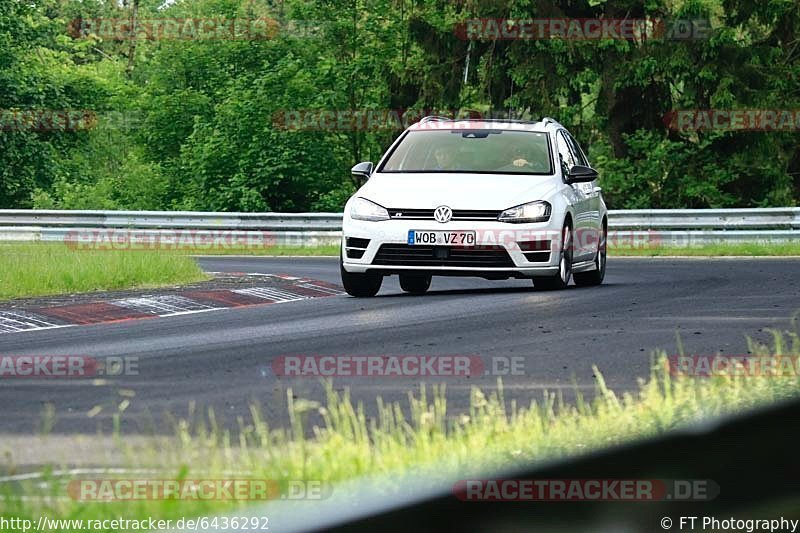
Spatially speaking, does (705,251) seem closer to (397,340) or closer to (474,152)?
(474,152)

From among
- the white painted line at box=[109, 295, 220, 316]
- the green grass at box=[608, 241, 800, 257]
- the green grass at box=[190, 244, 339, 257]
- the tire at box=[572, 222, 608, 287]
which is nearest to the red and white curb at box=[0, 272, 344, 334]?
the white painted line at box=[109, 295, 220, 316]

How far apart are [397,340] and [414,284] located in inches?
225

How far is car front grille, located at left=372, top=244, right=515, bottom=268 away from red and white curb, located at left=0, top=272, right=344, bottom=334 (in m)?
1.87

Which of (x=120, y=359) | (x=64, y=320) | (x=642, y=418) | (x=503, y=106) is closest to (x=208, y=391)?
(x=120, y=359)

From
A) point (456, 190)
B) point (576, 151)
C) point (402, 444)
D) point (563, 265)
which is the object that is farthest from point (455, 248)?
point (402, 444)

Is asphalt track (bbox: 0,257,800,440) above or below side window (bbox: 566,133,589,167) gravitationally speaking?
below

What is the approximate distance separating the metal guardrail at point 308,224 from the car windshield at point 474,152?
11.6 m

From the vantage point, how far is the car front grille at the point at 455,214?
51.1 feet

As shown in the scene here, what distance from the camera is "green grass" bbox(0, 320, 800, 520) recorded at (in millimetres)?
5840

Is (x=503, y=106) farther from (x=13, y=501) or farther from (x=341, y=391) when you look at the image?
(x=13, y=501)

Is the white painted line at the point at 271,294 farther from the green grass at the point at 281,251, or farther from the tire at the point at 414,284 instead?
the green grass at the point at 281,251

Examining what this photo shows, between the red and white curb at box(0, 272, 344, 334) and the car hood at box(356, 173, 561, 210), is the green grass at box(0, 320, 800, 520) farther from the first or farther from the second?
the car hood at box(356, 173, 561, 210)

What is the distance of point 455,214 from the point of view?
15570 mm

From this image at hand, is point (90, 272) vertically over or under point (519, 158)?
under
